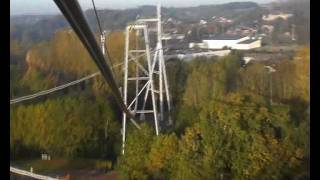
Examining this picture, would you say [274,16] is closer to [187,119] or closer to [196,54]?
[196,54]

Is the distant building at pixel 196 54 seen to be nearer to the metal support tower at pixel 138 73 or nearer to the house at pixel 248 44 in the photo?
the house at pixel 248 44

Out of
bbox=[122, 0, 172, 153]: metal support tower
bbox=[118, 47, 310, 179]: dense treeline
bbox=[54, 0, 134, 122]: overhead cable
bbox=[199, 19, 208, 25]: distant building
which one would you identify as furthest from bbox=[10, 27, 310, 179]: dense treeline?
bbox=[54, 0, 134, 122]: overhead cable

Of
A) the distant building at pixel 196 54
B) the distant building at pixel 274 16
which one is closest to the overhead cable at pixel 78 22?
the distant building at pixel 274 16

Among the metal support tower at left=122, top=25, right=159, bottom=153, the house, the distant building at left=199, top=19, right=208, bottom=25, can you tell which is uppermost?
the distant building at left=199, top=19, right=208, bottom=25

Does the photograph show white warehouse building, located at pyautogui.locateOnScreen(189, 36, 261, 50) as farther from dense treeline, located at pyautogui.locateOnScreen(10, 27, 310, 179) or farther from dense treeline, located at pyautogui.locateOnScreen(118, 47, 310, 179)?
dense treeline, located at pyautogui.locateOnScreen(118, 47, 310, 179)
